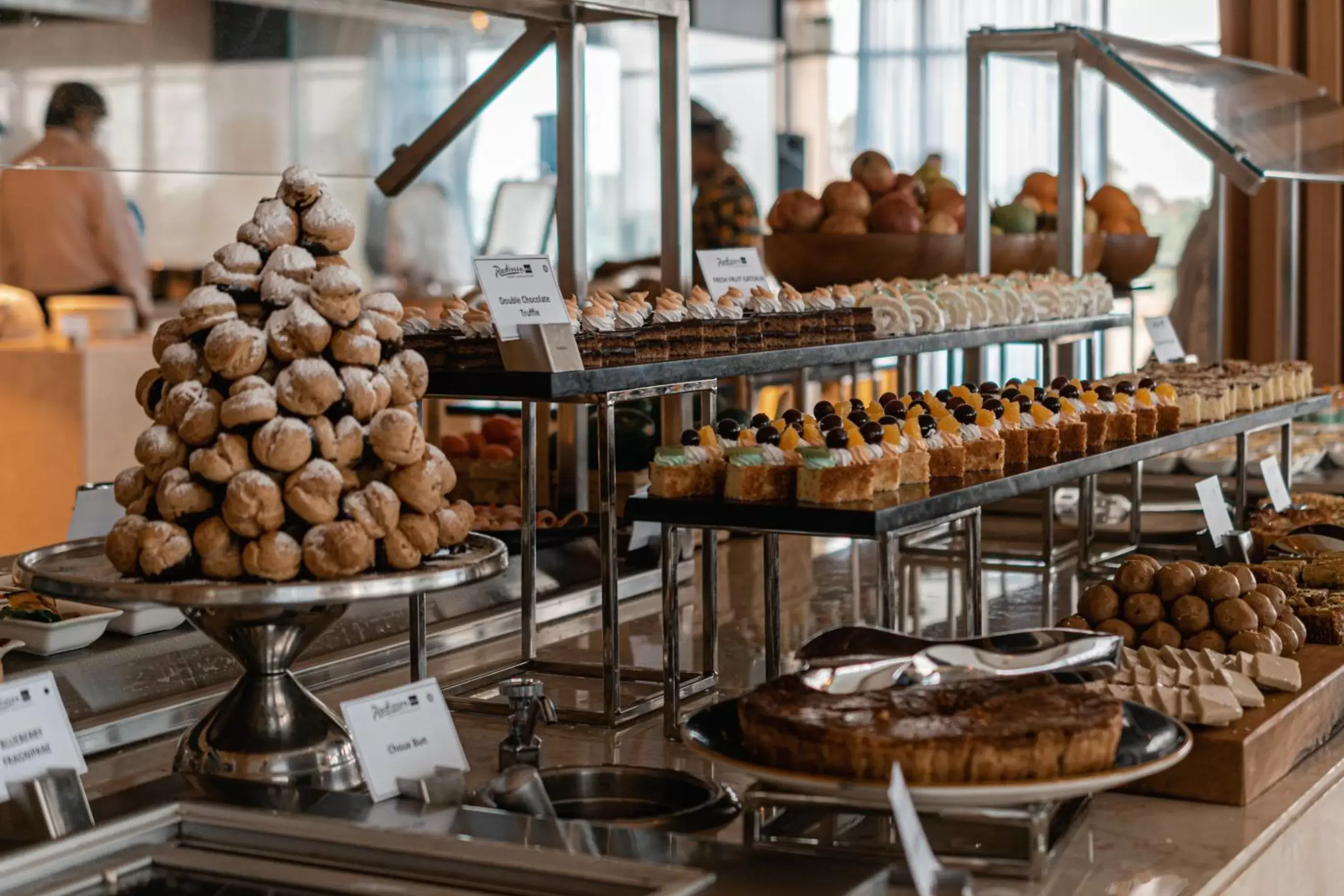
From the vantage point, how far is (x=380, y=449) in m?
1.59

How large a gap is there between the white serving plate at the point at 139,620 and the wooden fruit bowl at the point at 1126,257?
2.49 meters

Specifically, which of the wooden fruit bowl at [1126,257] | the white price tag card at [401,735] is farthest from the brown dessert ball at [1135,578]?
the wooden fruit bowl at [1126,257]

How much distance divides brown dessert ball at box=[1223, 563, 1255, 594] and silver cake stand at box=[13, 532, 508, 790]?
3.02ft

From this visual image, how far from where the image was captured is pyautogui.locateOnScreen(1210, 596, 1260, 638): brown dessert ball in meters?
1.95

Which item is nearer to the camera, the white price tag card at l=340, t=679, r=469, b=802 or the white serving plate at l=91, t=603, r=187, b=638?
the white price tag card at l=340, t=679, r=469, b=802

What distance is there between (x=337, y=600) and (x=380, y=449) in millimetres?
165

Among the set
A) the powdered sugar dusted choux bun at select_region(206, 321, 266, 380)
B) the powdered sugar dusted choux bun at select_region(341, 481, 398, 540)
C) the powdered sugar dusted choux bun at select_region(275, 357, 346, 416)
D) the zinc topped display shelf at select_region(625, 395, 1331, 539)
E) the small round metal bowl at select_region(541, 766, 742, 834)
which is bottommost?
the small round metal bowl at select_region(541, 766, 742, 834)

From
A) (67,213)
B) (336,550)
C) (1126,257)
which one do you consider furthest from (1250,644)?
(67,213)

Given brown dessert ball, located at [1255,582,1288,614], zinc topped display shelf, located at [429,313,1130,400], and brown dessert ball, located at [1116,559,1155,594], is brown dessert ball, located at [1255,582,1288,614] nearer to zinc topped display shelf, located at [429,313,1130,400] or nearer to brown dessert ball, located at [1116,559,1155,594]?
brown dessert ball, located at [1116,559,1155,594]

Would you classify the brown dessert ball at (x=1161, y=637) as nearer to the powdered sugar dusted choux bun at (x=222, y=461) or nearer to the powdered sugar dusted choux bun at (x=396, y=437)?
the powdered sugar dusted choux bun at (x=396, y=437)

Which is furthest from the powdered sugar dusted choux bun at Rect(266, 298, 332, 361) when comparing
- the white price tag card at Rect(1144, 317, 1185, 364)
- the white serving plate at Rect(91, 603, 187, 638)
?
the white price tag card at Rect(1144, 317, 1185, 364)

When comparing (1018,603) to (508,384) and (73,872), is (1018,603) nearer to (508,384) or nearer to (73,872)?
(508,384)

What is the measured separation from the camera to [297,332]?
5.23 ft

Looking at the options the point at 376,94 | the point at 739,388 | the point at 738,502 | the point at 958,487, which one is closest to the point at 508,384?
the point at 738,502
